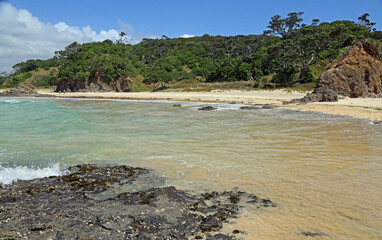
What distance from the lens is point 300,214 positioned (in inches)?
157

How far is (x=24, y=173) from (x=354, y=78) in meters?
23.4

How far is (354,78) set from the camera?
22.3 meters

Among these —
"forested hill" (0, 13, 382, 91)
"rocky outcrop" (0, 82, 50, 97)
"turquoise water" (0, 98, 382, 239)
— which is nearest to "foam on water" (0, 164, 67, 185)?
"turquoise water" (0, 98, 382, 239)

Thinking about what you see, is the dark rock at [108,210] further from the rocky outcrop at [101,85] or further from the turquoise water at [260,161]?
the rocky outcrop at [101,85]

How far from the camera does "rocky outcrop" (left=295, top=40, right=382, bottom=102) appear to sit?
22.4 m

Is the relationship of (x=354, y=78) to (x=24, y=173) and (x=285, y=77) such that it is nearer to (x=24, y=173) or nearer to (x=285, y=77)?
(x=285, y=77)

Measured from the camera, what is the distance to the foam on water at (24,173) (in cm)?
564

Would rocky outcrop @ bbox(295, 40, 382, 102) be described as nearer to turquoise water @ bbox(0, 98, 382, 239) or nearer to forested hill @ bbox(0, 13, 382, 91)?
forested hill @ bbox(0, 13, 382, 91)

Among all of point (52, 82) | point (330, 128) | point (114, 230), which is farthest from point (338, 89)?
point (52, 82)

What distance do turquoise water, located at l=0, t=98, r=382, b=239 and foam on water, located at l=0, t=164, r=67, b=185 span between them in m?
0.02

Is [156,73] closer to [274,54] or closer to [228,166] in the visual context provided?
[274,54]

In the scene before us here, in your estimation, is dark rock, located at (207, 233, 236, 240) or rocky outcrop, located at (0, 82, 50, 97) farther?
rocky outcrop, located at (0, 82, 50, 97)

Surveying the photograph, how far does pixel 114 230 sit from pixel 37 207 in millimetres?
1393

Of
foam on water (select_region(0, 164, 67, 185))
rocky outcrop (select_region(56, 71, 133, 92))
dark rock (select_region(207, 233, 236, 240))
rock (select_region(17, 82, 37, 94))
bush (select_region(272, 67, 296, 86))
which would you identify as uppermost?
bush (select_region(272, 67, 296, 86))
